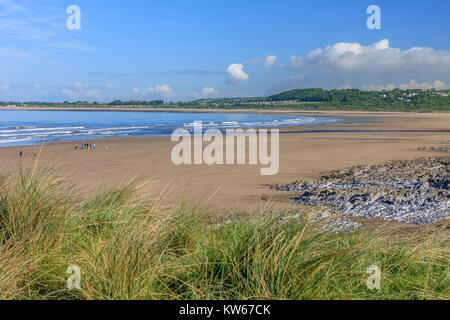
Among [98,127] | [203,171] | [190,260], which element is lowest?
[203,171]

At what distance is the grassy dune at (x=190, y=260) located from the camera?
293 centimetres

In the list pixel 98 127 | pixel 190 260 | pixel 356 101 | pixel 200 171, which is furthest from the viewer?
pixel 356 101

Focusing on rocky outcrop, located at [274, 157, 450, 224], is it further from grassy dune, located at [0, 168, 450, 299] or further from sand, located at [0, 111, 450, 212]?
grassy dune, located at [0, 168, 450, 299]

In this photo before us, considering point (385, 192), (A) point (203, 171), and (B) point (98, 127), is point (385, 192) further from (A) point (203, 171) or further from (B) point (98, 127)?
(B) point (98, 127)

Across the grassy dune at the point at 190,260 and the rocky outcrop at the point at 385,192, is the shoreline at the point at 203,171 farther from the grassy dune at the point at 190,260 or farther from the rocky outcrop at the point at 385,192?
the grassy dune at the point at 190,260

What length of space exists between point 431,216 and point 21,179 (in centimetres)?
693

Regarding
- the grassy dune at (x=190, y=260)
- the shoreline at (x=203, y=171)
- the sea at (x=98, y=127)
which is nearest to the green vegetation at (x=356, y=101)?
the sea at (x=98, y=127)

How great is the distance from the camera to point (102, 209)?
4500 millimetres

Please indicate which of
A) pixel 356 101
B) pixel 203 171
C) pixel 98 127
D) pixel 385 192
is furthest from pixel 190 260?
pixel 356 101

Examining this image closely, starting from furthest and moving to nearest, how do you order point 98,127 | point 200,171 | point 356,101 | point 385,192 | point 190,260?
point 356,101 → point 98,127 → point 200,171 → point 385,192 → point 190,260

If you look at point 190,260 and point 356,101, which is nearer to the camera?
point 190,260

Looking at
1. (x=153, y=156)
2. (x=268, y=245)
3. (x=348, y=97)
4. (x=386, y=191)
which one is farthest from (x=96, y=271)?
(x=348, y=97)

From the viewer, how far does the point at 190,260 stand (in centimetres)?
337

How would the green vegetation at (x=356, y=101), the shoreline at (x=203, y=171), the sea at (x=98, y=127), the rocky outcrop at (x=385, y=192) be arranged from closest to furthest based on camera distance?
the rocky outcrop at (x=385, y=192) → the shoreline at (x=203, y=171) → the sea at (x=98, y=127) → the green vegetation at (x=356, y=101)
